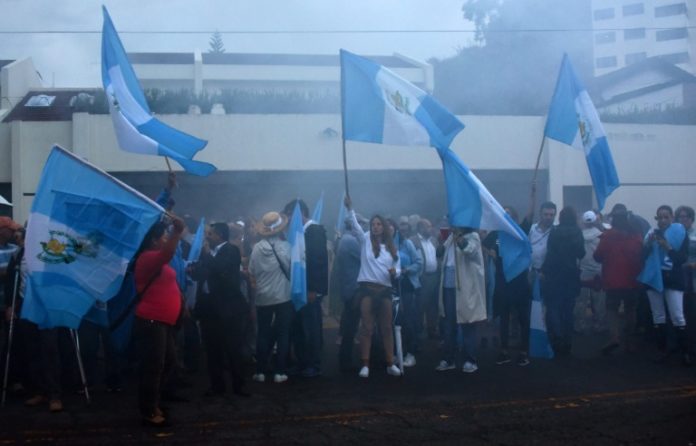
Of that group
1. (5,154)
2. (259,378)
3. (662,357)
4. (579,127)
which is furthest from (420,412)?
(5,154)

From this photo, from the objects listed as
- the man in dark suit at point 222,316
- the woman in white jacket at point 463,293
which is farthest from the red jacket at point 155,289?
the woman in white jacket at point 463,293

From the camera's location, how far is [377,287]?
8.20 m

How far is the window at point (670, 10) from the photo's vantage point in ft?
207

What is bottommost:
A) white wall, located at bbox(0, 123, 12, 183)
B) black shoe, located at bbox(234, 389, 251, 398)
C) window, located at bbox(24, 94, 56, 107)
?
black shoe, located at bbox(234, 389, 251, 398)

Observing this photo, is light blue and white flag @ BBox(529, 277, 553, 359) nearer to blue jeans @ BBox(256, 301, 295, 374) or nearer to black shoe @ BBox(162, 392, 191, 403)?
blue jeans @ BBox(256, 301, 295, 374)

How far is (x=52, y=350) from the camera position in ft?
22.4

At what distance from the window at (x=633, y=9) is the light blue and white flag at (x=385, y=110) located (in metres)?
62.6

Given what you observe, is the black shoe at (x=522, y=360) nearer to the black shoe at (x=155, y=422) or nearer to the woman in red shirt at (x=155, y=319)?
the woman in red shirt at (x=155, y=319)

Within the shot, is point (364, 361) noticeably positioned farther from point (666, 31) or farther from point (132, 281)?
point (666, 31)

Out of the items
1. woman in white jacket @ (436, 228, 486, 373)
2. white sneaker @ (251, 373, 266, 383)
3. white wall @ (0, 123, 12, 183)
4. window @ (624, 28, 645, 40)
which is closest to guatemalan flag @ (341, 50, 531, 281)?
woman in white jacket @ (436, 228, 486, 373)

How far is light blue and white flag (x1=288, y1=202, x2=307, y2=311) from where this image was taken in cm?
785

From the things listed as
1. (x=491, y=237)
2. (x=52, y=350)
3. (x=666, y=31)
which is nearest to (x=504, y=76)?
(x=491, y=237)

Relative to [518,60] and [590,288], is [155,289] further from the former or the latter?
[518,60]

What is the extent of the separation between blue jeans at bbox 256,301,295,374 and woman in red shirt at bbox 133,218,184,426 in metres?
1.74
